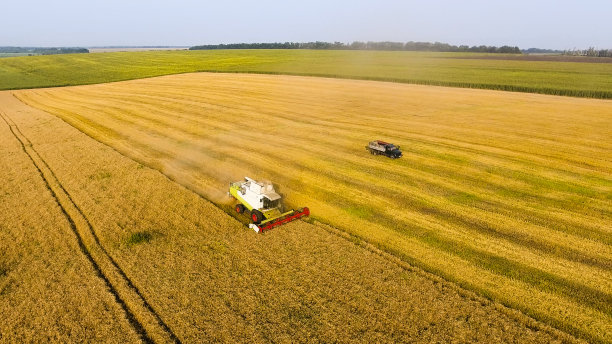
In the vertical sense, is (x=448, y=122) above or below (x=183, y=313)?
above

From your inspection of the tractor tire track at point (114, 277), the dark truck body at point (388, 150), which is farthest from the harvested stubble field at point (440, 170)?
the tractor tire track at point (114, 277)

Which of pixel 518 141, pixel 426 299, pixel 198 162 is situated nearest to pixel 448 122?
pixel 518 141

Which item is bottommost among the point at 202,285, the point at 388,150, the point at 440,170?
the point at 202,285

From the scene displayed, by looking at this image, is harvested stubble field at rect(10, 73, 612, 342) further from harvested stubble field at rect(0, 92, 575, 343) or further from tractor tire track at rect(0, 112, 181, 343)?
tractor tire track at rect(0, 112, 181, 343)

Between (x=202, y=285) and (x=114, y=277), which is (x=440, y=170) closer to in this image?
(x=202, y=285)

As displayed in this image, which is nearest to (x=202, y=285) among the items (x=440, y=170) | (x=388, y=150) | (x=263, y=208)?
(x=263, y=208)

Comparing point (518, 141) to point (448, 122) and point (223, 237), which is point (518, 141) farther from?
point (223, 237)

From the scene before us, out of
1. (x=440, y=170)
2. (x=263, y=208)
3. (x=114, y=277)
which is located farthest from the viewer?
(x=440, y=170)

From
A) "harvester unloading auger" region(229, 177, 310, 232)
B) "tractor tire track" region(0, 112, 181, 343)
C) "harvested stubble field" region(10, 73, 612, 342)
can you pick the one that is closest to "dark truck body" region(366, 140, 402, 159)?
"harvested stubble field" region(10, 73, 612, 342)
